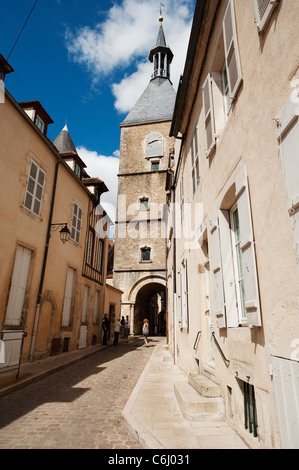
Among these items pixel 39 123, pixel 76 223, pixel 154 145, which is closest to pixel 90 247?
pixel 76 223

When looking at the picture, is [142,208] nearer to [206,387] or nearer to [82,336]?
[82,336]

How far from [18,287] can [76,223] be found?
4466 millimetres

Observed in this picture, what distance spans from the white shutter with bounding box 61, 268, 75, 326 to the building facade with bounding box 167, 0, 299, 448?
23.3ft

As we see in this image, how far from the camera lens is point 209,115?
4.25 metres

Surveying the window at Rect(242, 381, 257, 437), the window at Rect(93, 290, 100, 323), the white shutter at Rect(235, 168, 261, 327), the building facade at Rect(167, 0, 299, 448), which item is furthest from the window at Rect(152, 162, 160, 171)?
the window at Rect(242, 381, 257, 437)

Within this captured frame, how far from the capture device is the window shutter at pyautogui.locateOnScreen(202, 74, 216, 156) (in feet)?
13.1

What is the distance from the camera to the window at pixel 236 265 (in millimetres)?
2559

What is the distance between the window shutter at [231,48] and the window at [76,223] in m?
9.12

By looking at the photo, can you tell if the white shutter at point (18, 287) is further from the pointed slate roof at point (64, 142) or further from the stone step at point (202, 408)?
the pointed slate roof at point (64, 142)

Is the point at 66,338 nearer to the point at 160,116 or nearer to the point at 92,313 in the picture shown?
the point at 92,313

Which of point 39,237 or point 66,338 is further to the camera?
Answer: point 66,338

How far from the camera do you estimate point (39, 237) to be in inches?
348

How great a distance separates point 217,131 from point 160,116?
24.7 m
